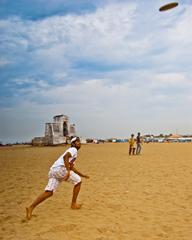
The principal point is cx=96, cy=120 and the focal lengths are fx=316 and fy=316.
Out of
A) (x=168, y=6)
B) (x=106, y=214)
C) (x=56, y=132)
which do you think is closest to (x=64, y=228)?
(x=106, y=214)

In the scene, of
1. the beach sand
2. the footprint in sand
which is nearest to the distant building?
the beach sand

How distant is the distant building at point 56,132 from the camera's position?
7000 centimetres

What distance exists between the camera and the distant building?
70000 mm

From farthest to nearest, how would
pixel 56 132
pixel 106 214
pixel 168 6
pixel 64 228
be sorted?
pixel 56 132, pixel 106 214, pixel 168 6, pixel 64 228

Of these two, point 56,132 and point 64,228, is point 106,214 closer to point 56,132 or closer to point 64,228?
point 64,228

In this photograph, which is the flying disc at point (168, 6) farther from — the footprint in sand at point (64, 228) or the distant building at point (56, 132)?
the distant building at point (56, 132)

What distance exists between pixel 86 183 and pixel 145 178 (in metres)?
2.10

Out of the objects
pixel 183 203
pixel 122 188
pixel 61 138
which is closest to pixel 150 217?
pixel 183 203

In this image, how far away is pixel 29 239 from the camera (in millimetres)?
4629

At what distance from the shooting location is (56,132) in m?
73.1

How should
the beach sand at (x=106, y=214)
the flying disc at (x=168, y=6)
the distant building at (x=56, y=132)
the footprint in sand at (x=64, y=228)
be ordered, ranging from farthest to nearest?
the distant building at (x=56, y=132), the flying disc at (x=168, y=6), the footprint in sand at (x=64, y=228), the beach sand at (x=106, y=214)

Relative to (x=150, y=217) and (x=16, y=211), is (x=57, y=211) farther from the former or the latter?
(x=150, y=217)

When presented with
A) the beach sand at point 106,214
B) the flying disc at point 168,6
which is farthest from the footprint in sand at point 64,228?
the flying disc at point 168,6

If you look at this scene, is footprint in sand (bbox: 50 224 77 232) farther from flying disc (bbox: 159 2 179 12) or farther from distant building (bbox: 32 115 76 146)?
distant building (bbox: 32 115 76 146)
